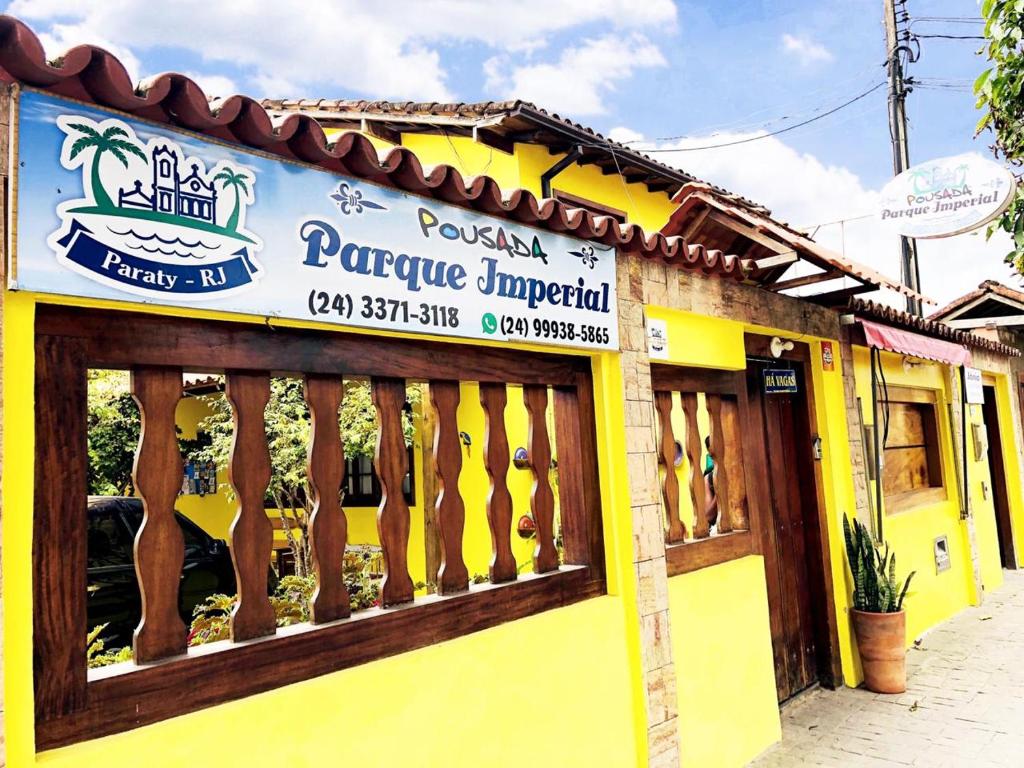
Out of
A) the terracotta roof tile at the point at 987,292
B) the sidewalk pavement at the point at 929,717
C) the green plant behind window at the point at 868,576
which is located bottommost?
the sidewalk pavement at the point at 929,717

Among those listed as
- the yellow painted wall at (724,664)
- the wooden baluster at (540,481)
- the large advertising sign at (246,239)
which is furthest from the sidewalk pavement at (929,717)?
the large advertising sign at (246,239)

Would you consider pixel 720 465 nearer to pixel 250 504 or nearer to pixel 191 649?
pixel 250 504

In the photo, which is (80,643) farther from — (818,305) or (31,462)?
(818,305)

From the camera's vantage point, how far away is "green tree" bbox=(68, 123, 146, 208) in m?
1.99

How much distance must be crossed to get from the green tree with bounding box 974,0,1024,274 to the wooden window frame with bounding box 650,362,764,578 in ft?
8.38

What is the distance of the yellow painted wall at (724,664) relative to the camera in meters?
4.08

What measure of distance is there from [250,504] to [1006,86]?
5.55 m

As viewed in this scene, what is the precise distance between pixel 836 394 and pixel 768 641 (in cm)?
233

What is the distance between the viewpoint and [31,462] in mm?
1913

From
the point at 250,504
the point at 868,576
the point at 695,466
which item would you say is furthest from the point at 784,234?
the point at 250,504

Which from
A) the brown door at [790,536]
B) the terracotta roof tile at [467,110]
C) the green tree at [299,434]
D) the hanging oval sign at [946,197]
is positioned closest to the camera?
the brown door at [790,536]

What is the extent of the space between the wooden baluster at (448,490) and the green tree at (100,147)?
1.39m

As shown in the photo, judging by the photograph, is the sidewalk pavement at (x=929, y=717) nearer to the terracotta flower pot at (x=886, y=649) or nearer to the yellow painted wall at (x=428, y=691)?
the terracotta flower pot at (x=886, y=649)

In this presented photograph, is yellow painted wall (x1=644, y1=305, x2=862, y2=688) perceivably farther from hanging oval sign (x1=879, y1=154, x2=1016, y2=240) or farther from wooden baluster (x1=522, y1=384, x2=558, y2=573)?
wooden baluster (x1=522, y1=384, x2=558, y2=573)
